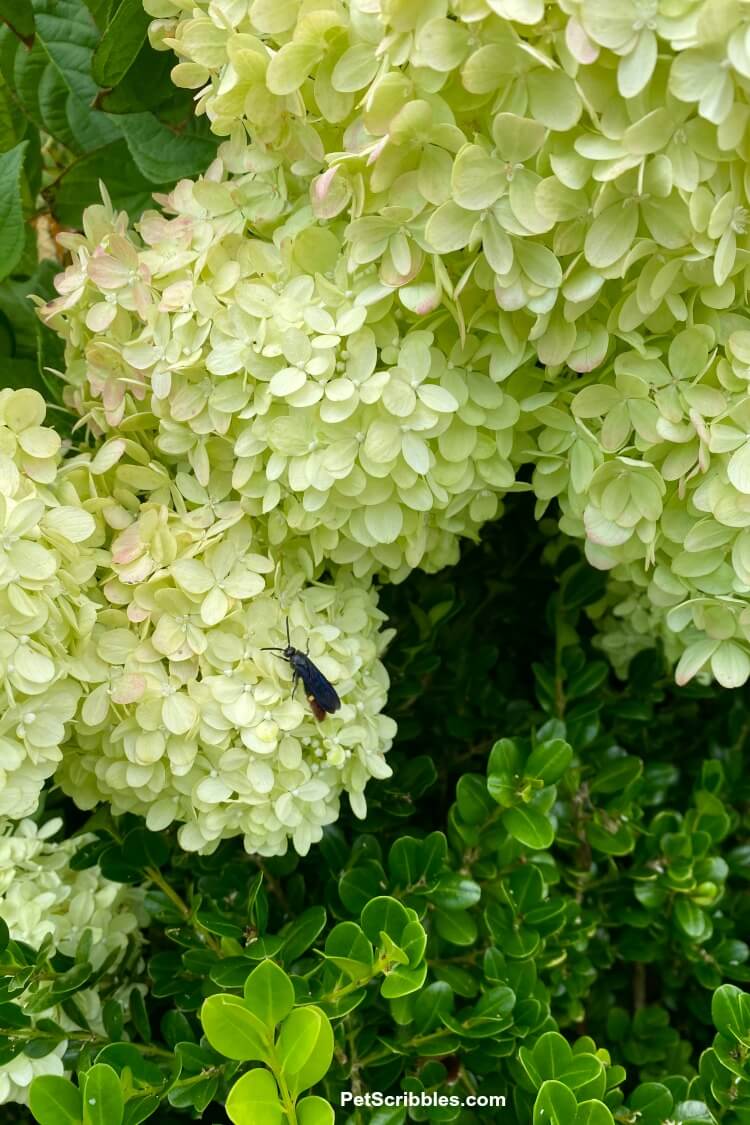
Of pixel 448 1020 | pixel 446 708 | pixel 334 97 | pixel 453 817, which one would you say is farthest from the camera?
pixel 446 708

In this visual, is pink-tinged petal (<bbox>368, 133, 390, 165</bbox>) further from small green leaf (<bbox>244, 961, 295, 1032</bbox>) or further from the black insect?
small green leaf (<bbox>244, 961, 295, 1032</bbox>)

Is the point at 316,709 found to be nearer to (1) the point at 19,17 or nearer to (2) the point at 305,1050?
(2) the point at 305,1050

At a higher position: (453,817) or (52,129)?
(52,129)

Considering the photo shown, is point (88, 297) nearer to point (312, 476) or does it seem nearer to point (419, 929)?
point (312, 476)

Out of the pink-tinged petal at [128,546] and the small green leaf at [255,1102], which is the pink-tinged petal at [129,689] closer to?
the pink-tinged petal at [128,546]

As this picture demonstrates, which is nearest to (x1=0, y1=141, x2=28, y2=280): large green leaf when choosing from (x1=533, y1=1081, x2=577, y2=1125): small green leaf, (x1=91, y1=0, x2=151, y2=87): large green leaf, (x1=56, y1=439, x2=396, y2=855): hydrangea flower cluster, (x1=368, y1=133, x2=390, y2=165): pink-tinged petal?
(x1=91, y1=0, x2=151, y2=87): large green leaf

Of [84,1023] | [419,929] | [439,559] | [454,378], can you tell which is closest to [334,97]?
[454,378]
